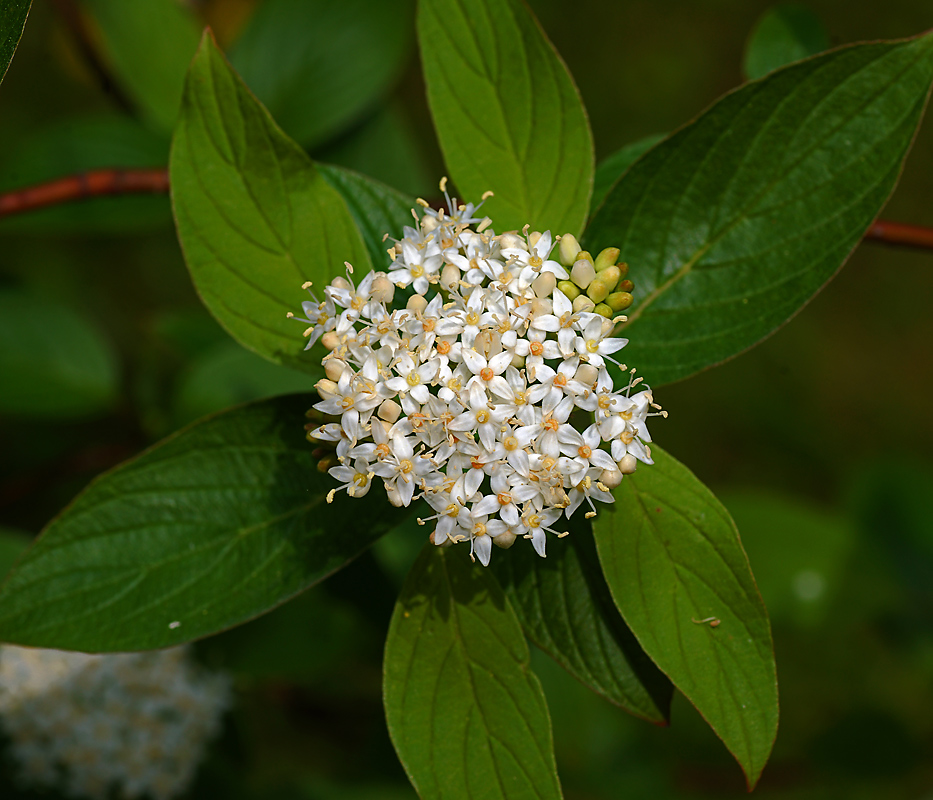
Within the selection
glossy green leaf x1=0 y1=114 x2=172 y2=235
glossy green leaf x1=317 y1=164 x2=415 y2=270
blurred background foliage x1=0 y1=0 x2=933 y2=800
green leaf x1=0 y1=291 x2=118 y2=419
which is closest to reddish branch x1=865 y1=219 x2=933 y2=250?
glossy green leaf x1=317 y1=164 x2=415 y2=270

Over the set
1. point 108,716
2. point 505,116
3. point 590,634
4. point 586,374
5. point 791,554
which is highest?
point 505,116

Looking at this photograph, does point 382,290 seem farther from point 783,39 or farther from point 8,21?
point 783,39

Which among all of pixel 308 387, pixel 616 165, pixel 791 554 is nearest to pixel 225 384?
pixel 308 387

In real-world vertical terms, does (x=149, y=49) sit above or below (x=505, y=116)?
above

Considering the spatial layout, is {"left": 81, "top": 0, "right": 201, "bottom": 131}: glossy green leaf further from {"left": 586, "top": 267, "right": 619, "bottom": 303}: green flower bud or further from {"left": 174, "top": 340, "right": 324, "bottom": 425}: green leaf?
{"left": 586, "top": 267, "right": 619, "bottom": 303}: green flower bud

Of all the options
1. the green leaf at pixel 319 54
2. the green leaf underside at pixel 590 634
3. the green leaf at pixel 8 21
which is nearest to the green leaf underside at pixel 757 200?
the green leaf underside at pixel 590 634
